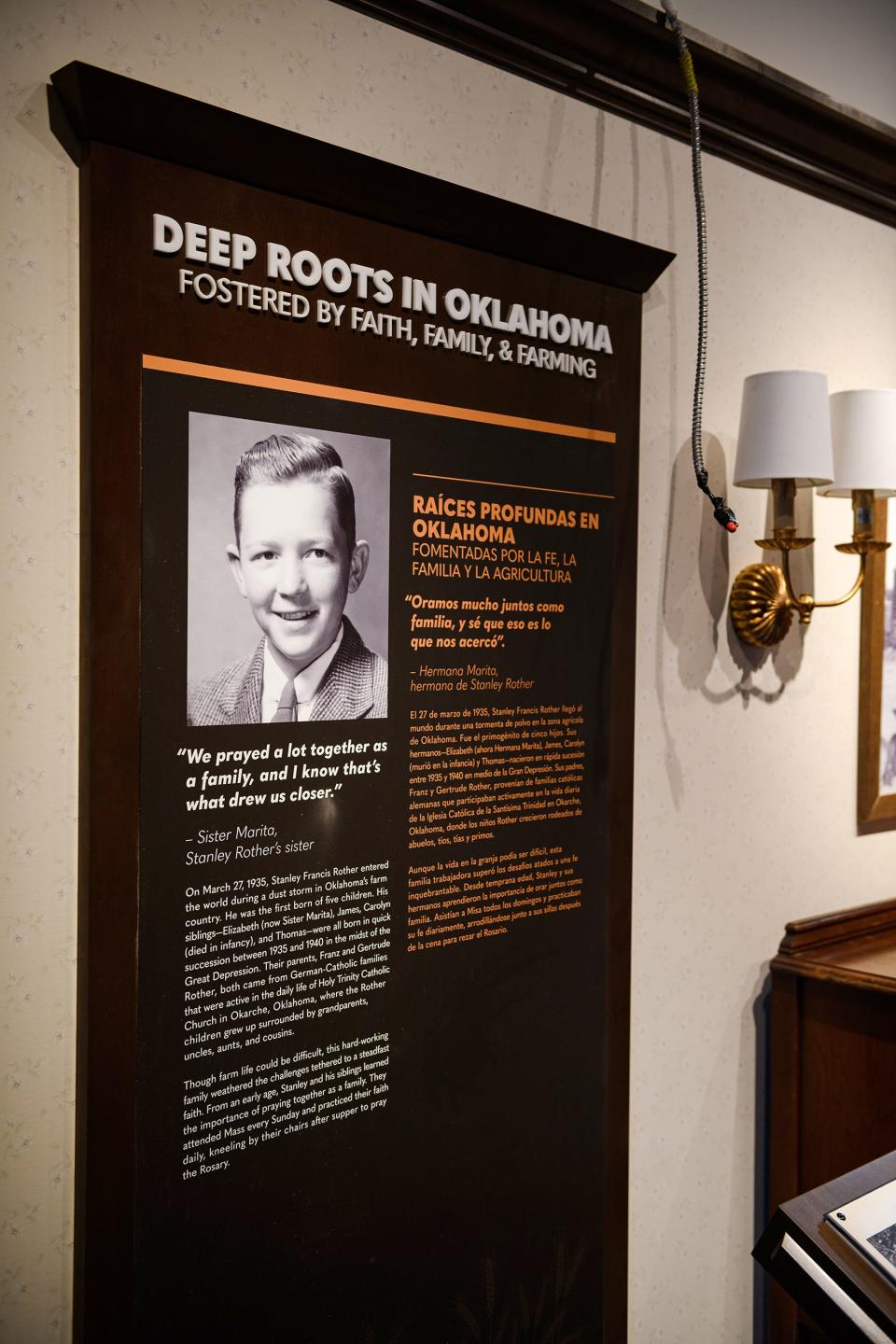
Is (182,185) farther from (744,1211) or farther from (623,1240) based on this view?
(744,1211)

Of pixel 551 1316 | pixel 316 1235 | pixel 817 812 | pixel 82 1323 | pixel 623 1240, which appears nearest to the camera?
pixel 82 1323

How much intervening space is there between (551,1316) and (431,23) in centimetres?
202

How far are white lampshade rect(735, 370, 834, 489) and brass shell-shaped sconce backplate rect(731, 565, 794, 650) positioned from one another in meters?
0.20

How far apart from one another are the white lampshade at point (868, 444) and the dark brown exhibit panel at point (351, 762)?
46cm

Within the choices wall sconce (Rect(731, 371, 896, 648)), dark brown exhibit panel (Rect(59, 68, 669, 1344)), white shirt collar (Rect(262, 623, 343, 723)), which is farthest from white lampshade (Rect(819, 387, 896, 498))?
white shirt collar (Rect(262, 623, 343, 723))

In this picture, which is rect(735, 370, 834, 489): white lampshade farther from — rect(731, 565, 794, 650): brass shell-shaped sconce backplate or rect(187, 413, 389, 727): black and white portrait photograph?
rect(187, 413, 389, 727): black and white portrait photograph

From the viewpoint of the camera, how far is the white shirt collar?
1388mm

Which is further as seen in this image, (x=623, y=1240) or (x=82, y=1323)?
(x=623, y=1240)

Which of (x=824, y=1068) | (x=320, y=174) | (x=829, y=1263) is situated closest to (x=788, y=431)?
(x=320, y=174)

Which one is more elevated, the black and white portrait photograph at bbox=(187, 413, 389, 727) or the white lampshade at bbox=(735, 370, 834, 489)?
the white lampshade at bbox=(735, 370, 834, 489)

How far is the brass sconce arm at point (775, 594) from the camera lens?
199 cm

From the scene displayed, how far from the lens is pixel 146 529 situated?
1.28 meters

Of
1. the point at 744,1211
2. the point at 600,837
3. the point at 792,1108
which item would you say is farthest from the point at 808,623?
the point at 744,1211

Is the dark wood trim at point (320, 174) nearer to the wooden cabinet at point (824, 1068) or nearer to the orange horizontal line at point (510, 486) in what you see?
the orange horizontal line at point (510, 486)
